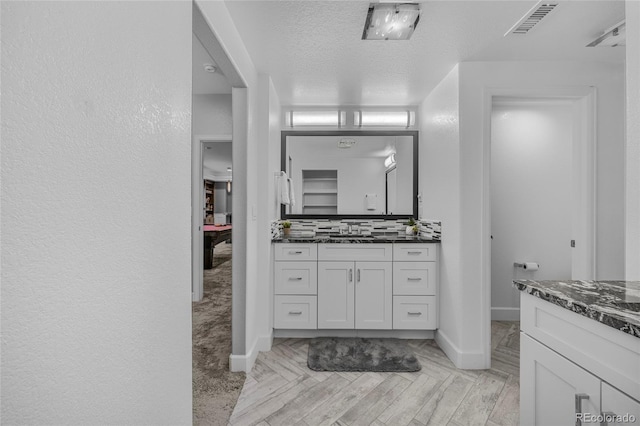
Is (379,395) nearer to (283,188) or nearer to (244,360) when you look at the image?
(244,360)

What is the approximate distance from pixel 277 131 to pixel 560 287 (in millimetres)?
2512

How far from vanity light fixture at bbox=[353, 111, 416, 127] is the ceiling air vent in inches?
49.9

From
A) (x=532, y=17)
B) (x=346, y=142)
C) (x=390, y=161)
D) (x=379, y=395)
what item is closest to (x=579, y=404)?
(x=379, y=395)

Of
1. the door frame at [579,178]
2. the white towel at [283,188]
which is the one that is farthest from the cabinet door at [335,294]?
the door frame at [579,178]

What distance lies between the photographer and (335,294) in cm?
253

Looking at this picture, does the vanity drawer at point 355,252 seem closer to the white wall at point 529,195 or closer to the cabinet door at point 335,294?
the cabinet door at point 335,294

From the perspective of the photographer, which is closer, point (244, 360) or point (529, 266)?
point (244, 360)

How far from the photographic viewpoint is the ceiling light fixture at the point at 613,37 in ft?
5.51

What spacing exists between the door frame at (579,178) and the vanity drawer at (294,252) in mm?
1403

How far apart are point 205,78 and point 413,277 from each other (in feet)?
9.36

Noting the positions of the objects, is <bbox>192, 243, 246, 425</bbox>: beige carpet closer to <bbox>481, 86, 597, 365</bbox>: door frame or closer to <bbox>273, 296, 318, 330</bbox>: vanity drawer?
<bbox>273, 296, 318, 330</bbox>: vanity drawer
